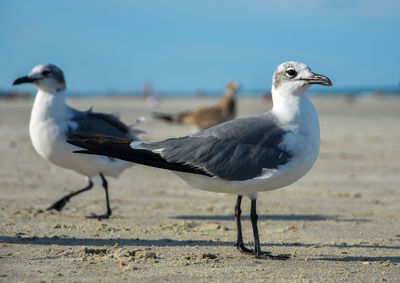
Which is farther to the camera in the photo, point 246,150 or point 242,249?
point 242,249

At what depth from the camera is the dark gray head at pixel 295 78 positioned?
457 cm

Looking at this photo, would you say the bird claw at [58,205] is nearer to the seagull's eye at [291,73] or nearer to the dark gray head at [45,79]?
the dark gray head at [45,79]

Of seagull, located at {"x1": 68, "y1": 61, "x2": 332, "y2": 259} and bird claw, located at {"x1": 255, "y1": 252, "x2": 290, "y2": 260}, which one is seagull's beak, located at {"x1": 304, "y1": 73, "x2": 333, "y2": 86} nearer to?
seagull, located at {"x1": 68, "y1": 61, "x2": 332, "y2": 259}

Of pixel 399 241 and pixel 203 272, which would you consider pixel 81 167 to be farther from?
pixel 399 241

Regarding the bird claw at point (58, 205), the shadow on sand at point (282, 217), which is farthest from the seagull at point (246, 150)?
the bird claw at point (58, 205)

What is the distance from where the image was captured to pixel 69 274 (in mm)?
3826

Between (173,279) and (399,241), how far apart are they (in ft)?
8.21

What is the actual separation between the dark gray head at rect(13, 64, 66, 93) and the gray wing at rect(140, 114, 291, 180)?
2.55m

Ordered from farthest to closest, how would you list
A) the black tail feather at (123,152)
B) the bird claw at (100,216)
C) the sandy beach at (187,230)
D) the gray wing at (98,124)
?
the gray wing at (98,124) < the bird claw at (100,216) < the black tail feather at (123,152) < the sandy beach at (187,230)

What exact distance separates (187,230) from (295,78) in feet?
6.39

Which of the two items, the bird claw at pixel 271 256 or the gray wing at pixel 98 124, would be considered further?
the gray wing at pixel 98 124

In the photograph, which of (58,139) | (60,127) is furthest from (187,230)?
(60,127)

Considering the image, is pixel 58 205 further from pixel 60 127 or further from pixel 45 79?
pixel 45 79

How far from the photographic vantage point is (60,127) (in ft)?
20.5
